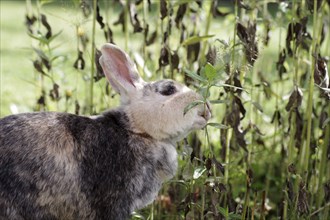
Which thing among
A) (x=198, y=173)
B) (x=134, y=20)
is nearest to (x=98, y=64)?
(x=134, y=20)

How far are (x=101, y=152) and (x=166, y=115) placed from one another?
284mm

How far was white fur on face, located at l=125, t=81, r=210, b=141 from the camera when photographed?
9.99ft

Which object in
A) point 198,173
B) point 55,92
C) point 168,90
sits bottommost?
point 198,173

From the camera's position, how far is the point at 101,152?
118 inches

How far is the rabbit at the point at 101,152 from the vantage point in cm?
288

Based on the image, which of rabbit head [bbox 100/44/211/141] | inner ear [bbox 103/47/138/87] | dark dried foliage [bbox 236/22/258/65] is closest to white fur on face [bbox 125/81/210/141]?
rabbit head [bbox 100/44/211/141]

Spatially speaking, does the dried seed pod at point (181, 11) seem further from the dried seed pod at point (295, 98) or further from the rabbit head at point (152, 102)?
the dried seed pod at point (295, 98)

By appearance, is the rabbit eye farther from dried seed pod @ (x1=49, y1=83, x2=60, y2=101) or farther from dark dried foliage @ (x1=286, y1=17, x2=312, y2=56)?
dried seed pod @ (x1=49, y1=83, x2=60, y2=101)

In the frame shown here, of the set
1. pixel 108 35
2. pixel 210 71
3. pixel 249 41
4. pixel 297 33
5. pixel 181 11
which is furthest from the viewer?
pixel 108 35

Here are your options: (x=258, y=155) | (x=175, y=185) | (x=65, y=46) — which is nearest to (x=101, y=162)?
(x=175, y=185)

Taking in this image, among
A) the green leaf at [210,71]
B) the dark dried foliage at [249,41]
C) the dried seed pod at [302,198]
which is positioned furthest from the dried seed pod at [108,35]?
the dried seed pod at [302,198]

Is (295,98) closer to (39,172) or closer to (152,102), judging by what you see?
(152,102)

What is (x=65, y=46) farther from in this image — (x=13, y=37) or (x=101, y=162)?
(x=101, y=162)

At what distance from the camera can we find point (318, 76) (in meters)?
3.04
